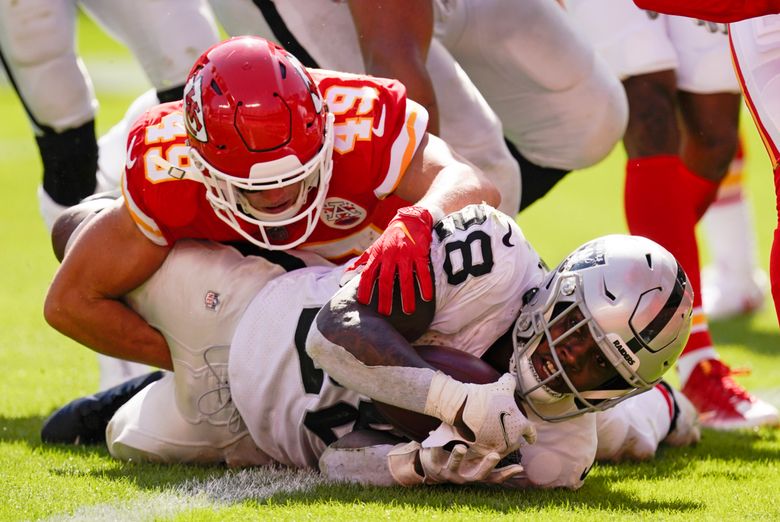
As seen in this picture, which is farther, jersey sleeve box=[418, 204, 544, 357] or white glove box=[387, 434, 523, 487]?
jersey sleeve box=[418, 204, 544, 357]

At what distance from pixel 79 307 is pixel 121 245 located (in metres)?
0.20

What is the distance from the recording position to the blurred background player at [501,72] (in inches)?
156

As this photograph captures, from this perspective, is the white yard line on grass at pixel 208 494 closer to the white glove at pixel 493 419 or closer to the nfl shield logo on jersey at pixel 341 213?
the white glove at pixel 493 419

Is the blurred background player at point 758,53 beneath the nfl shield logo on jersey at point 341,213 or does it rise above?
above

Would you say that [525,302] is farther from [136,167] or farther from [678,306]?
[136,167]

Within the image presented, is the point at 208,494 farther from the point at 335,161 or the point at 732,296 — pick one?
the point at 732,296

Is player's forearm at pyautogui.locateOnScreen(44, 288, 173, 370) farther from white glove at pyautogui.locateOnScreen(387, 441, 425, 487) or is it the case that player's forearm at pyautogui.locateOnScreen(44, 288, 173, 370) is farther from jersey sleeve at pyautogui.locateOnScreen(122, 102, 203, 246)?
white glove at pyautogui.locateOnScreen(387, 441, 425, 487)

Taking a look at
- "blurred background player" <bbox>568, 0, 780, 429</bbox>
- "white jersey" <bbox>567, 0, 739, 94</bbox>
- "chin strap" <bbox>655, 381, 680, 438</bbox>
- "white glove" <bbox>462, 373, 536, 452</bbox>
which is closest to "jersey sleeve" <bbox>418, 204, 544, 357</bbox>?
"white glove" <bbox>462, 373, 536, 452</bbox>

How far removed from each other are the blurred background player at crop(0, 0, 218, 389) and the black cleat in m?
0.50

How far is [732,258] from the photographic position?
19.7 feet

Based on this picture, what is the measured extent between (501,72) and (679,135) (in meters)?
0.66

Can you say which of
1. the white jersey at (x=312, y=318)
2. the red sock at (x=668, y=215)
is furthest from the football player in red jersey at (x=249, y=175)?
the red sock at (x=668, y=215)

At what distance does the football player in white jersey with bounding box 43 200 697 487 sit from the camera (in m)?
2.64

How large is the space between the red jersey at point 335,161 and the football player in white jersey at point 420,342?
0.13 meters
